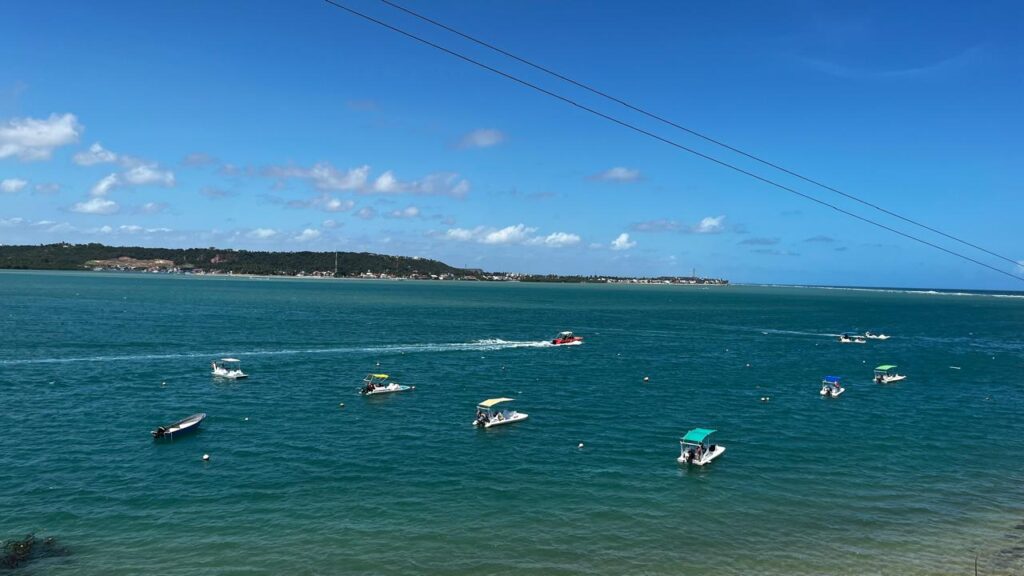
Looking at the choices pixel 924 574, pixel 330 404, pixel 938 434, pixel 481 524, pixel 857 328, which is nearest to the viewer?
pixel 924 574

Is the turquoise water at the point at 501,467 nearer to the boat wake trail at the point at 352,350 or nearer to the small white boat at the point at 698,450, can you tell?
the small white boat at the point at 698,450

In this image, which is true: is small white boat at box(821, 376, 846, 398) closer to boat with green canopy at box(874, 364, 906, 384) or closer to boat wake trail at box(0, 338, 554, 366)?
boat with green canopy at box(874, 364, 906, 384)

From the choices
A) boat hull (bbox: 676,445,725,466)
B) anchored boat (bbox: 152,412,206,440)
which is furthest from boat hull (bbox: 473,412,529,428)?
anchored boat (bbox: 152,412,206,440)

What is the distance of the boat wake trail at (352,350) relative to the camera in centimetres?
7425

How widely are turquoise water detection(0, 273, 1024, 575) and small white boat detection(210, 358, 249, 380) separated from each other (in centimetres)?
193

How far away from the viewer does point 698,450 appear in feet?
133

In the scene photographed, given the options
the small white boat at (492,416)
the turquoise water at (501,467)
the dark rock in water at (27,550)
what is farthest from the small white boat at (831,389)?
the dark rock in water at (27,550)

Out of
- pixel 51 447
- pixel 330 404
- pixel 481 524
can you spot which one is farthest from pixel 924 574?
pixel 51 447

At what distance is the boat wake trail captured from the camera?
7425 centimetres

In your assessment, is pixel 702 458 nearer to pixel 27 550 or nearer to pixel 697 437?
pixel 697 437

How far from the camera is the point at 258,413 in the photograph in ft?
174

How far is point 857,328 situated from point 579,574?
154292 millimetres

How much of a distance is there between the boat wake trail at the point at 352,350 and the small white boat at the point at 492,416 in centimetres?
3991

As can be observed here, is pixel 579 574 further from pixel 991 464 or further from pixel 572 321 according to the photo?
pixel 572 321
